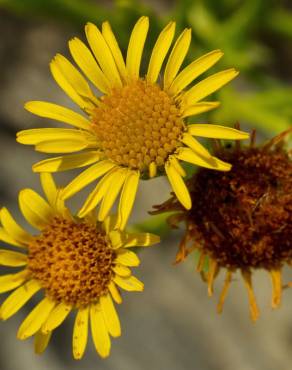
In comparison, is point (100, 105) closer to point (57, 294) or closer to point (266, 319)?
point (57, 294)

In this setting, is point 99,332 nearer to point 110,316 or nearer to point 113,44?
point 110,316

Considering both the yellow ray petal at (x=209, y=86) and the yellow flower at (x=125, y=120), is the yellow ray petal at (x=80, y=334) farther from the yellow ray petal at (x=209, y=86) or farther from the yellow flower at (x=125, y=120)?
the yellow ray petal at (x=209, y=86)

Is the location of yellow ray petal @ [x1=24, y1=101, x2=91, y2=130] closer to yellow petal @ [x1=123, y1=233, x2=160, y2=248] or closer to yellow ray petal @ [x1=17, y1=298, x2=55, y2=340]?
yellow petal @ [x1=123, y1=233, x2=160, y2=248]

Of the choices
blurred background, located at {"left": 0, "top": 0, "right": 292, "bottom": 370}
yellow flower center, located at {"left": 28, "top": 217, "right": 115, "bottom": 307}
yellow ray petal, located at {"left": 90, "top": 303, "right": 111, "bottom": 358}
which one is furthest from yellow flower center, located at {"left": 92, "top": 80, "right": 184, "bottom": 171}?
blurred background, located at {"left": 0, "top": 0, "right": 292, "bottom": 370}

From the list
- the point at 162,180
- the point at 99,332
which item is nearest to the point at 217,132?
the point at 99,332

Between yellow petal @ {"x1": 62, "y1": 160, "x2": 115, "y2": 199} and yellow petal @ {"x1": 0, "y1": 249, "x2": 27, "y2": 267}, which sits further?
yellow petal @ {"x1": 0, "y1": 249, "x2": 27, "y2": 267}

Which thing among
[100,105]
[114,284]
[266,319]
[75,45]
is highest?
[75,45]

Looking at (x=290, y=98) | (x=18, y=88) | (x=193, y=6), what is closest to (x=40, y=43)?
(x=18, y=88)
